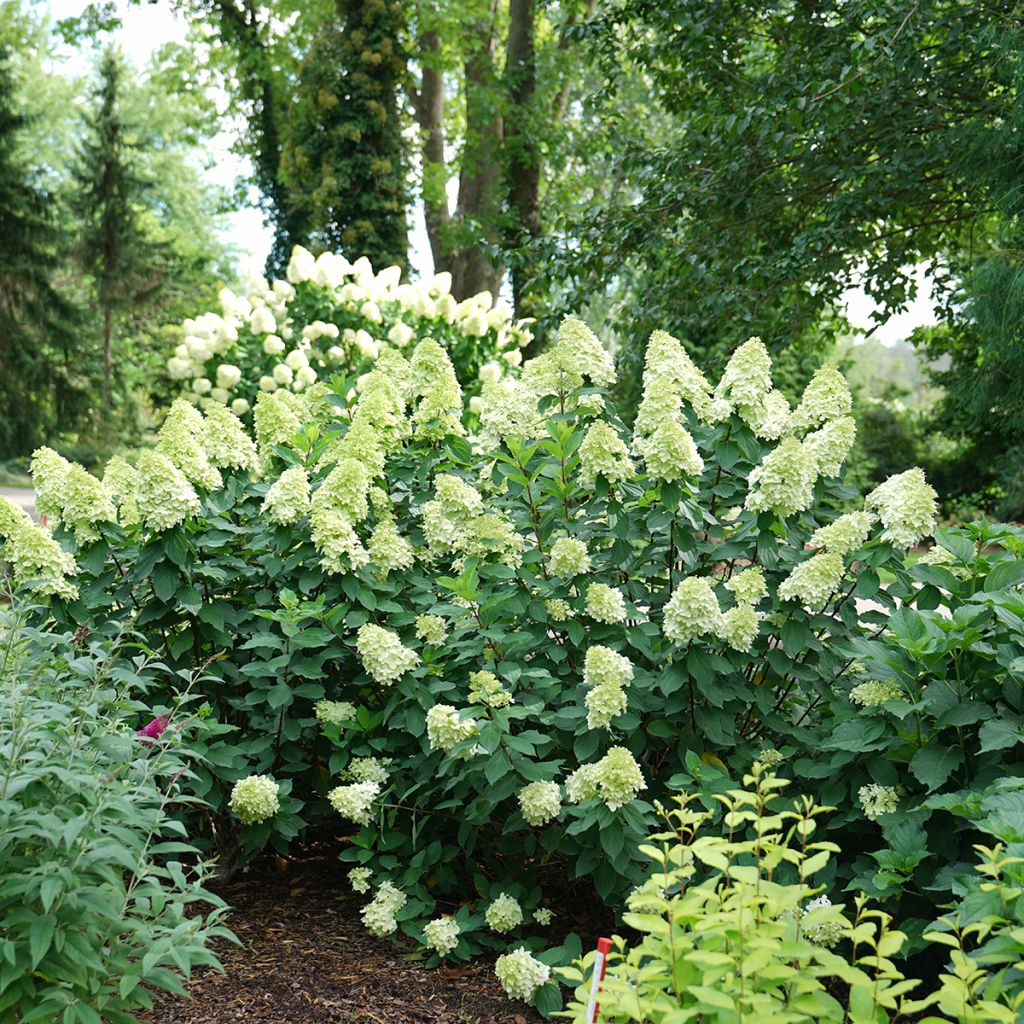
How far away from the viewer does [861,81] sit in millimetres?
6715

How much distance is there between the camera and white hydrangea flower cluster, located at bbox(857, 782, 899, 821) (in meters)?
2.83

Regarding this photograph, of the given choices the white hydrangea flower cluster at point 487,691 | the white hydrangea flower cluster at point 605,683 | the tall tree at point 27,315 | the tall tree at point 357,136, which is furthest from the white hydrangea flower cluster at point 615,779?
the tall tree at point 27,315

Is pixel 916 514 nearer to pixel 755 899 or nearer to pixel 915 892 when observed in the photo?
pixel 915 892

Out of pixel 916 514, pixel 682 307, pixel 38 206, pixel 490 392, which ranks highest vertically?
pixel 38 206

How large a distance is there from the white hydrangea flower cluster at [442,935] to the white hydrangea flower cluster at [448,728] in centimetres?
56

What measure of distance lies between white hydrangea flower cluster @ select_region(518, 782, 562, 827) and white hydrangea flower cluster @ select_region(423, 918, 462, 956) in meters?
0.48

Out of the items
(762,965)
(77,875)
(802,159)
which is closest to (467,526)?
(77,875)

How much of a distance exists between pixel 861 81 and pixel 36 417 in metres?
19.4

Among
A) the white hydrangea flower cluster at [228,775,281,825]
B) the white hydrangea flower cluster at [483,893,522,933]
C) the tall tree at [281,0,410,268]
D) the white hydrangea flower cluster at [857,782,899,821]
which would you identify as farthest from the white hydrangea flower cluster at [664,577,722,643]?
the tall tree at [281,0,410,268]

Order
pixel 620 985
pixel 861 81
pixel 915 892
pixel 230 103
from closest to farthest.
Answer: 1. pixel 620 985
2. pixel 915 892
3. pixel 861 81
4. pixel 230 103

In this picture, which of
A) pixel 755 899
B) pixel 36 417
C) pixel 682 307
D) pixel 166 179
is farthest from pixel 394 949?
pixel 166 179

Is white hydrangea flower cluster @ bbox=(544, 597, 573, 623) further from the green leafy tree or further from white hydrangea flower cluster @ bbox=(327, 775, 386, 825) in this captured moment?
the green leafy tree

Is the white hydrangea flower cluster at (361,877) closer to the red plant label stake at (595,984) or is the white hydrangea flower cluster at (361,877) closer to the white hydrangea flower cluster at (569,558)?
the white hydrangea flower cluster at (569,558)

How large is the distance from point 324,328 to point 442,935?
543cm
